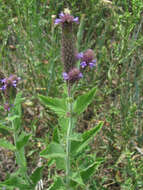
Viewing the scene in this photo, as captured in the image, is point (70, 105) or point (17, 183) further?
point (17, 183)

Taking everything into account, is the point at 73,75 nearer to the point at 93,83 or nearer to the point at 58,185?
the point at 58,185

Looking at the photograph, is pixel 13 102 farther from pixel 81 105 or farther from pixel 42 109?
pixel 42 109

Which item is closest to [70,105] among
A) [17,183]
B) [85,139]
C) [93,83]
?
[85,139]

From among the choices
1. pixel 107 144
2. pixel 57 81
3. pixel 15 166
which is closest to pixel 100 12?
pixel 57 81

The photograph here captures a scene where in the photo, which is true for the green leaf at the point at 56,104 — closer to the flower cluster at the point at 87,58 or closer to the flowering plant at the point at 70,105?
the flowering plant at the point at 70,105

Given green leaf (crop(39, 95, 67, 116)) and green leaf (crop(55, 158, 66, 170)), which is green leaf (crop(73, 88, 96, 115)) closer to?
green leaf (crop(39, 95, 67, 116))

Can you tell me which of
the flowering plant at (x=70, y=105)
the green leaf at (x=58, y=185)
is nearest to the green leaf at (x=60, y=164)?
the flowering plant at (x=70, y=105)
